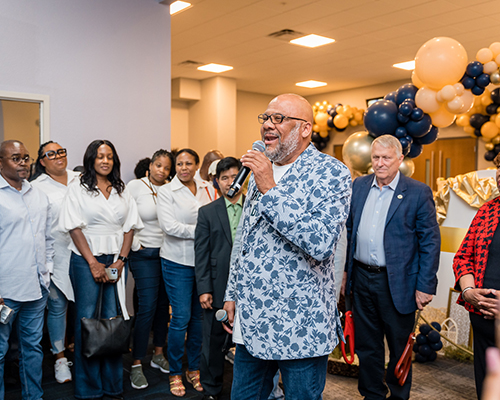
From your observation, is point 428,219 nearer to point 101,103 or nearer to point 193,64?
point 101,103

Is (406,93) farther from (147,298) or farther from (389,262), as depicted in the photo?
(147,298)

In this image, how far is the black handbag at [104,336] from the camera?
2.74 m

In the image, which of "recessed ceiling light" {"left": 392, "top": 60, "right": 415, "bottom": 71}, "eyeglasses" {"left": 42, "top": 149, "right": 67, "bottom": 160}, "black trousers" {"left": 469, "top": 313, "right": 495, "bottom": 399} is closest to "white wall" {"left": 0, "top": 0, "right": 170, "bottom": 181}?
"eyeglasses" {"left": 42, "top": 149, "right": 67, "bottom": 160}

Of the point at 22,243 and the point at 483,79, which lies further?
the point at 483,79

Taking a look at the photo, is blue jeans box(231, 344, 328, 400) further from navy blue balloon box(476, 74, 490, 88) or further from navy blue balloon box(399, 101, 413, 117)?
navy blue balloon box(476, 74, 490, 88)

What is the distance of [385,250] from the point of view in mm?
2736

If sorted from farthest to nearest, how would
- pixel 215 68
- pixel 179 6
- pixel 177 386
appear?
pixel 215 68
pixel 179 6
pixel 177 386

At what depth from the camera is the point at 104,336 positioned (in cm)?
276

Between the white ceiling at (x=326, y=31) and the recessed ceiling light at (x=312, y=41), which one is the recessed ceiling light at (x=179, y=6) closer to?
the white ceiling at (x=326, y=31)

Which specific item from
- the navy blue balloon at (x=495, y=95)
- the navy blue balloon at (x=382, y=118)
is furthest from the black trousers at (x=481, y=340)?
the navy blue balloon at (x=495, y=95)

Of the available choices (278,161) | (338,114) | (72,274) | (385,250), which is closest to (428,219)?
(385,250)

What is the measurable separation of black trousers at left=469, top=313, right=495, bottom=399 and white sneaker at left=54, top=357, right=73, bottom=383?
2703 millimetres

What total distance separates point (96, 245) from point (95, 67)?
6.64 ft

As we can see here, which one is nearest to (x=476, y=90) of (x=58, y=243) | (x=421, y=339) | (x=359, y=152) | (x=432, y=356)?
(x=359, y=152)
